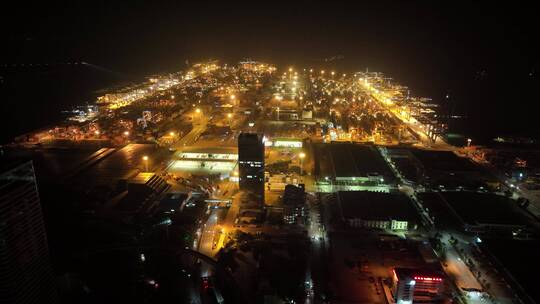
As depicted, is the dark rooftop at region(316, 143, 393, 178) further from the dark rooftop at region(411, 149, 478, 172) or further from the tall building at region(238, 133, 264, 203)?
the tall building at region(238, 133, 264, 203)

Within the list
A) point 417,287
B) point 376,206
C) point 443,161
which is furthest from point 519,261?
point 443,161

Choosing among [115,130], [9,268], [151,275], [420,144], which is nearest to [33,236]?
[9,268]

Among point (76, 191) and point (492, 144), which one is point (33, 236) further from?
point (492, 144)

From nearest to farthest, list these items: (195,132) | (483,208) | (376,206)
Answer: (483,208), (376,206), (195,132)

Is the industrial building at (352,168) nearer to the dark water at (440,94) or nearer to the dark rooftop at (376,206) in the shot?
the dark rooftop at (376,206)

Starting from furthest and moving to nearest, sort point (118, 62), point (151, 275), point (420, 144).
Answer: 1. point (118, 62)
2. point (420, 144)
3. point (151, 275)

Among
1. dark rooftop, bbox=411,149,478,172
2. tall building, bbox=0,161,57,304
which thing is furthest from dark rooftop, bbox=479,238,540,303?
tall building, bbox=0,161,57,304

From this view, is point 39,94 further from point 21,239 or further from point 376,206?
point 376,206
